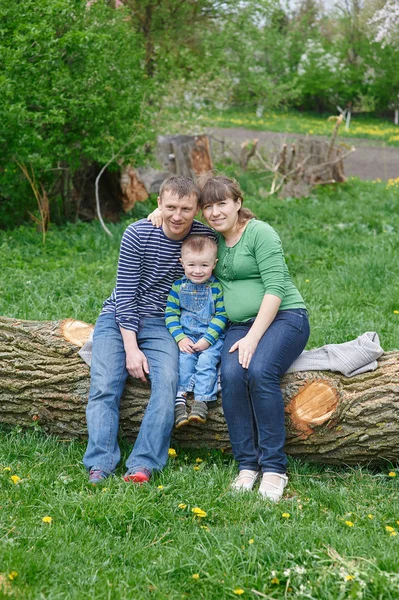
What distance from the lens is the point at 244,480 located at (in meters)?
3.74

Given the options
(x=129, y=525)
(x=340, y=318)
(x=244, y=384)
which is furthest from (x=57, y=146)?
(x=129, y=525)

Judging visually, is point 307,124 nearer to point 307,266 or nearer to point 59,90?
point 59,90

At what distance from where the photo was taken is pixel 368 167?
1706cm

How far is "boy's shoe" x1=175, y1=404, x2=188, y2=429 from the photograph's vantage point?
391 centimetres

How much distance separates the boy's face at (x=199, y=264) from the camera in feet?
13.4

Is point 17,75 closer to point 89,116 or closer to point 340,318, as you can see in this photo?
point 89,116

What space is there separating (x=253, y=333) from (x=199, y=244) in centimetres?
61

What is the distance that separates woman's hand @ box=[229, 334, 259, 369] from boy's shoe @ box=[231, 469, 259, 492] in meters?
0.55

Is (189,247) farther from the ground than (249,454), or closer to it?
farther from the ground

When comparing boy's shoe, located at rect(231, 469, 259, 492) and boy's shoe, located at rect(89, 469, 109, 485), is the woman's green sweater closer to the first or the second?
boy's shoe, located at rect(231, 469, 259, 492)

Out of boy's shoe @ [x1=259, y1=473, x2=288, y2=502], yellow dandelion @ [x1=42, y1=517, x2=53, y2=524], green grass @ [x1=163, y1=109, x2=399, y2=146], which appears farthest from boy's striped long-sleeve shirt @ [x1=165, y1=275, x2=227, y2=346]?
green grass @ [x1=163, y1=109, x2=399, y2=146]

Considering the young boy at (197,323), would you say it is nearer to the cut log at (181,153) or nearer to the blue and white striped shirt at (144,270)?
the blue and white striped shirt at (144,270)

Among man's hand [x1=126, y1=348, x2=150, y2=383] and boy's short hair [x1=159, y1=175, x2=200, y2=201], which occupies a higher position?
boy's short hair [x1=159, y1=175, x2=200, y2=201]

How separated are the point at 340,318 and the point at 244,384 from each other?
2.17 meters
